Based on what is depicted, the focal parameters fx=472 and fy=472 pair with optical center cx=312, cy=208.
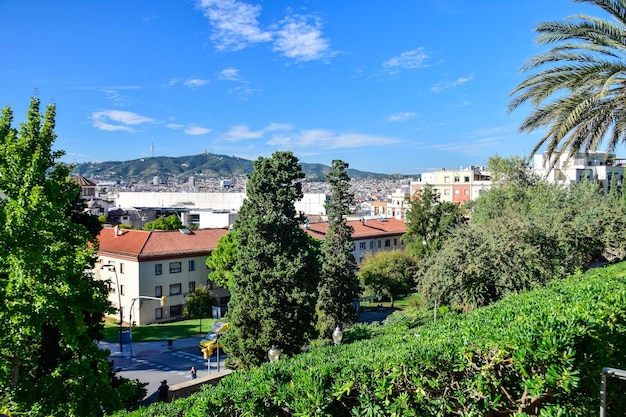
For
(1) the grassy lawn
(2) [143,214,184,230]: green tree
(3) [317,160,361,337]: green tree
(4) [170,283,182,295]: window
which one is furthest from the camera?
(2) [143,214,184,230]: green tree

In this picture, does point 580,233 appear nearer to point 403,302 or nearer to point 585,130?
point 585,130

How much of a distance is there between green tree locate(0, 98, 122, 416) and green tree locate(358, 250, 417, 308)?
3635 cm

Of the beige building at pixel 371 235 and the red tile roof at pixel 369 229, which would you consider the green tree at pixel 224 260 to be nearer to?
the red tile roof at pixel 369 229

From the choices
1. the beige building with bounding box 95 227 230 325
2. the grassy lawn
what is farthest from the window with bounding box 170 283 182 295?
the grassy lawn

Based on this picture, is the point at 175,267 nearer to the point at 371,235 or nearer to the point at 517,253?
the point at 371,235

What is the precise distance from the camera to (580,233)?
21547mm

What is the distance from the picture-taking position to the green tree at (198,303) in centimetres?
4047

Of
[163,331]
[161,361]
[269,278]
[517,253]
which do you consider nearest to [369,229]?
[163,331]

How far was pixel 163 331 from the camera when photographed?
36.3m

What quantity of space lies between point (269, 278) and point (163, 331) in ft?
60.6

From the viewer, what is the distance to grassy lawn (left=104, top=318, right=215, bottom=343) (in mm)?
34469

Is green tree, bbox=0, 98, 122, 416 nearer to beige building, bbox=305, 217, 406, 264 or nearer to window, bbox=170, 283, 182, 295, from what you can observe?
window, bbox=170, 283, 182, 295

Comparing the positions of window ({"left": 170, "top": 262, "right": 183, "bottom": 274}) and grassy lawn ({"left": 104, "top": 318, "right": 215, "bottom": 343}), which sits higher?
window ({"left": 170, "top": 262, "right": 183, "bottom": 274})

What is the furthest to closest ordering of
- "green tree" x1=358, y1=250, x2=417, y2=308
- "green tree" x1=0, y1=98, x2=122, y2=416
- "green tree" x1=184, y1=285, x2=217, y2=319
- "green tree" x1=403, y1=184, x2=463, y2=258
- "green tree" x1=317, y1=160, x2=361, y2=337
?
"green tree" x1=403, y1=184, x2=463, y2=258 < "green tree" x1=358, y1=250, x2=417, y2=308 < "green tree" x1=184, y1=285, x2=217, y2=319 < "green tree" x1=317, y1=160, x2=361, y2=337 < "green tree" x1=0, y1=98, x2=122, y2=416
